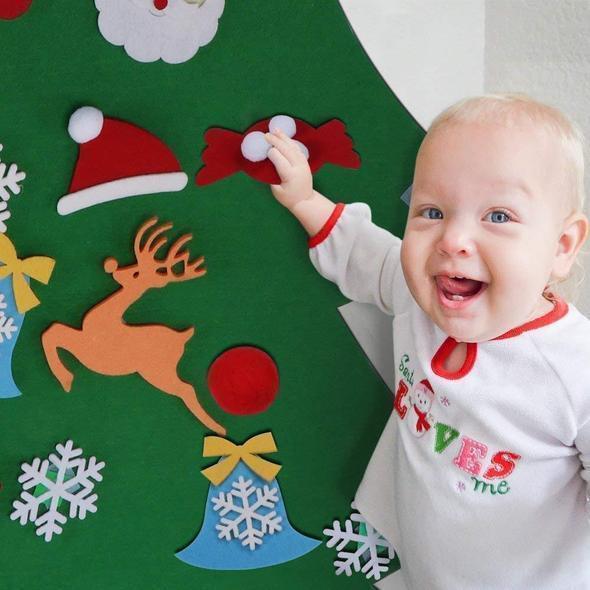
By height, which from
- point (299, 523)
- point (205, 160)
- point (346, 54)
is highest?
point (346, 54)

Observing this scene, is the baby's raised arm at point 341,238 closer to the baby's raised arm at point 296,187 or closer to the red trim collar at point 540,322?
the baby's raised arm at point 296,187

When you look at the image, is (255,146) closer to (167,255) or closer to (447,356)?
(167,255)

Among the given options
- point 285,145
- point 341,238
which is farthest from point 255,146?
point 341,238

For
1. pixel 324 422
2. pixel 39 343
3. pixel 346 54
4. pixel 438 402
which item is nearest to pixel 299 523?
pixel 324 422

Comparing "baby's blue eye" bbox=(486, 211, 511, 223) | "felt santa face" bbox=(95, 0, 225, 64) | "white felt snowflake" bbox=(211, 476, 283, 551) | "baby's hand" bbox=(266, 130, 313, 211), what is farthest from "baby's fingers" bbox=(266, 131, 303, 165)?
"white felt snowflake" bbox=(211, 476, 283, 551)

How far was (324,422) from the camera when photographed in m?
1.00

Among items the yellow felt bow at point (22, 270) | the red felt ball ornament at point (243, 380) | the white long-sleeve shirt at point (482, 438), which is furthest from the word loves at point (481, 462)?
the yellow felt bow at point (22, 270)

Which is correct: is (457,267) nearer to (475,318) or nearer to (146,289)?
(475,318)

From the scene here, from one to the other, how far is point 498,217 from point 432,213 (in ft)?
0.22

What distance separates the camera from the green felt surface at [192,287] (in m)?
0.85

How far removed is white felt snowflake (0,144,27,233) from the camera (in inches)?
33.6

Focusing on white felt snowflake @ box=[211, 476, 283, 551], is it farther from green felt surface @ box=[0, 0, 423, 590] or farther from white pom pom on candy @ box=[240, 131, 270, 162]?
white pom pom on candy @ box=[240, 131, 270, 162]

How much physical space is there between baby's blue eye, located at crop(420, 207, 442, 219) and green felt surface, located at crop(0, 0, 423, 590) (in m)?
0.15

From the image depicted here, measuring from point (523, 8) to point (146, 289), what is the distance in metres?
0.50
